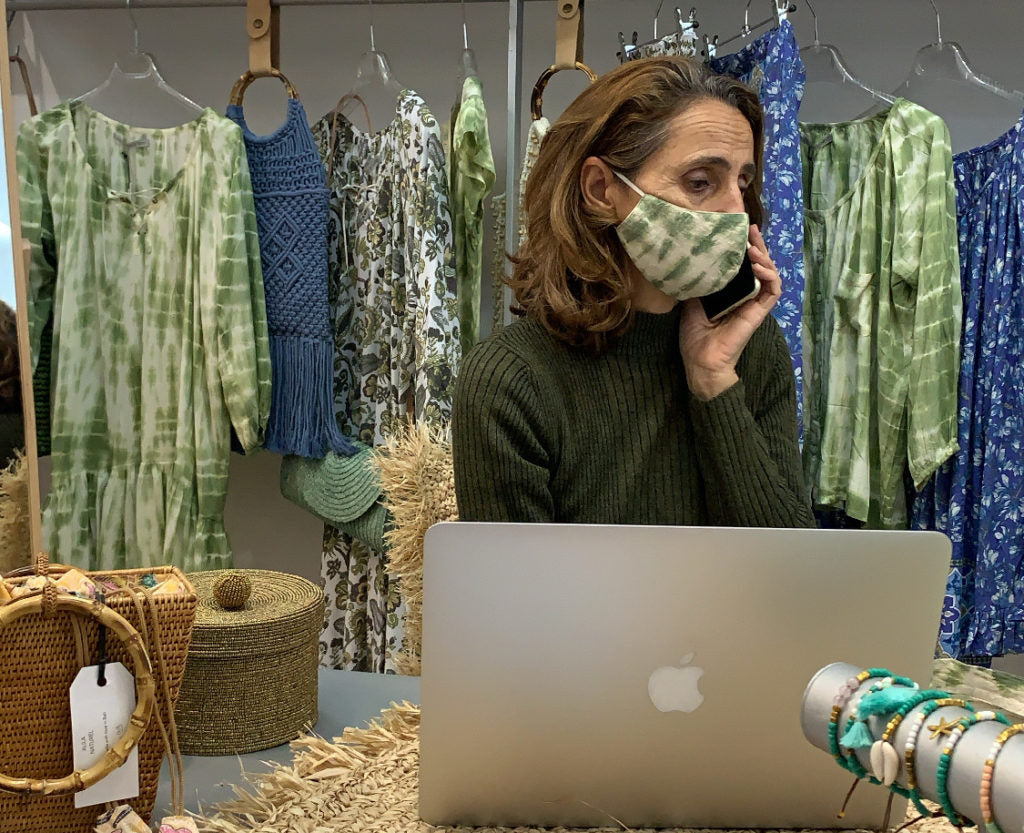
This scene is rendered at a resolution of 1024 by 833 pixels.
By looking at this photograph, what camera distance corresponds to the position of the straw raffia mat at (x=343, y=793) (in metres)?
0.81

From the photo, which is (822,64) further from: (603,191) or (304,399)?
(304,399)

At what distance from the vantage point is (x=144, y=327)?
2062 mm

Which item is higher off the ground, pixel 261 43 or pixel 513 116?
pixel 261 43

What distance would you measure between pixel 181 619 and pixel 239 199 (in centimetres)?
133

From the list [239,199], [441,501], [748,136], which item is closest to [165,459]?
[239,199]

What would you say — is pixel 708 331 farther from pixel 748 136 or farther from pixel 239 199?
pixel 239 199

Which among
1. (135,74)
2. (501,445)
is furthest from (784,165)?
(135,74)

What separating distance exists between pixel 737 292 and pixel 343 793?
31.5 inches

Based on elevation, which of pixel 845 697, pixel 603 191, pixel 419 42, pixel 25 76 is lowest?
pixel 845 697

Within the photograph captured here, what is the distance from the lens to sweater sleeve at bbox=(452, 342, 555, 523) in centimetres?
119

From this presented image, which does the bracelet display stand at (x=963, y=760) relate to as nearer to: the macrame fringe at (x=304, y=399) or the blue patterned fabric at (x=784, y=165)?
the blue patterned fabric at (x=784, y=165)

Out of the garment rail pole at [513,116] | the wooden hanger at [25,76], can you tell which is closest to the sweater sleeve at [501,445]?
the garment rail pole at [513,116]

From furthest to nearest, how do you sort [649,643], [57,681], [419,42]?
1. [419,42]
2. [57,681]
3. [649,643]

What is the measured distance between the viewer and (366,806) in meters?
0.85
